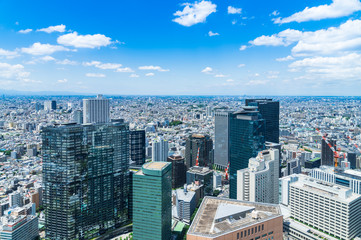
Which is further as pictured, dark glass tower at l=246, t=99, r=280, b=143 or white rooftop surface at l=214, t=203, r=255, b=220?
dark glass tower at l=246, t=99, r=280, b=143

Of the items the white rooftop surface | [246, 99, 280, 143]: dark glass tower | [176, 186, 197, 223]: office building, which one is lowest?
[176, 186, 197, 223]: office building

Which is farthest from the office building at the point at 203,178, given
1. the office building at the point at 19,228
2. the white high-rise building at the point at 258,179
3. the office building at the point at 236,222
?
the office building at the point at 236,222

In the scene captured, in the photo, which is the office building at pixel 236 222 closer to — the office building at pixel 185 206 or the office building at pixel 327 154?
the office building at pixel 185 206

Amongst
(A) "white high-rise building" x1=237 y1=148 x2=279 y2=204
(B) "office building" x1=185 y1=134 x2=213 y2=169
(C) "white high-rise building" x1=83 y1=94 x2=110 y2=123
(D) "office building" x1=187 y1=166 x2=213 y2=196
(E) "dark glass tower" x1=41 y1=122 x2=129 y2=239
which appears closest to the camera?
(E) "dark glass tower" x1=41 y1=122 x2=129 y2=239

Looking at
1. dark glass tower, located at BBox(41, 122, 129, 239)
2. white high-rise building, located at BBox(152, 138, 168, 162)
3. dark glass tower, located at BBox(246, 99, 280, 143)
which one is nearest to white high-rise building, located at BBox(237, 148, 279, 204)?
dark glass tower, located at BBox(41, 122, 129, 239)

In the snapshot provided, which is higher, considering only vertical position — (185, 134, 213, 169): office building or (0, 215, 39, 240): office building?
(185, 134, 213, 169): office building

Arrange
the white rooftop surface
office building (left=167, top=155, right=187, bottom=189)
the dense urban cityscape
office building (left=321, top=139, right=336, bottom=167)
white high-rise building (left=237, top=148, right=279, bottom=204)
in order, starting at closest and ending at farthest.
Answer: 1. the white rooftop surface
2. the dense urban cityscape
3. white high-rise building (left=237, top=148, right=279, bottom=204)
4. office building (left=167, top=155, right=187, bottom=189)
5. office building (left=321, top=139, right=336, bottom=167)

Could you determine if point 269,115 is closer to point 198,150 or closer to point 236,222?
point 198,150

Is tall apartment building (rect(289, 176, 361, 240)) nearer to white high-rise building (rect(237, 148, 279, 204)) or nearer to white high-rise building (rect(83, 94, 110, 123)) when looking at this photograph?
white high-rise building (rect(237, 148, 279, 204))
